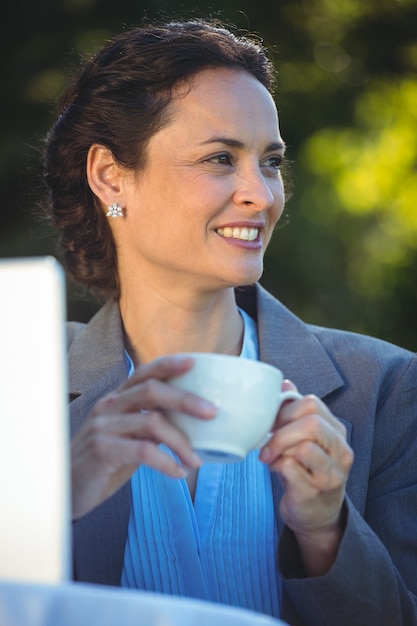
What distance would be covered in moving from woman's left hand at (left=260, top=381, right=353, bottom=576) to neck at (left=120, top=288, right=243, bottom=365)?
2.54 feet

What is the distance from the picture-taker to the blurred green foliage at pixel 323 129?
5.68 meters

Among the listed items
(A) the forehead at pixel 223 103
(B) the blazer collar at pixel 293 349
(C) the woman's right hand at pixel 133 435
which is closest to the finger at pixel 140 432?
(C) the woman's right hand at pixel 133 435

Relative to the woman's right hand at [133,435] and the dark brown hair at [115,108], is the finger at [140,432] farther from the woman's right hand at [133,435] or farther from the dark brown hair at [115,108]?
the dark brown hair at [115,108]

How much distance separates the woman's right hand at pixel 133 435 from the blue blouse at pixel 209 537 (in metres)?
0.60

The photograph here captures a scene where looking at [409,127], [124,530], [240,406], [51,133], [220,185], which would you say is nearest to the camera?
[240,406]

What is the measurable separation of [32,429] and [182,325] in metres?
1.37

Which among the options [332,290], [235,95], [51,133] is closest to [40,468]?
[235,95]

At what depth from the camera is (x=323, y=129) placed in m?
6.23

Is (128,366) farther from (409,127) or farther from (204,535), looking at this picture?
(409,127)

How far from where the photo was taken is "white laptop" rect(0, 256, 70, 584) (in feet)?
2.84

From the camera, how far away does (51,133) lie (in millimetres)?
2500

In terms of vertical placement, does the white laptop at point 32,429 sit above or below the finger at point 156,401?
above

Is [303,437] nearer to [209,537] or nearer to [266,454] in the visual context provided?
[266,454]

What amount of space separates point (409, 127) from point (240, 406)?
250 inches
